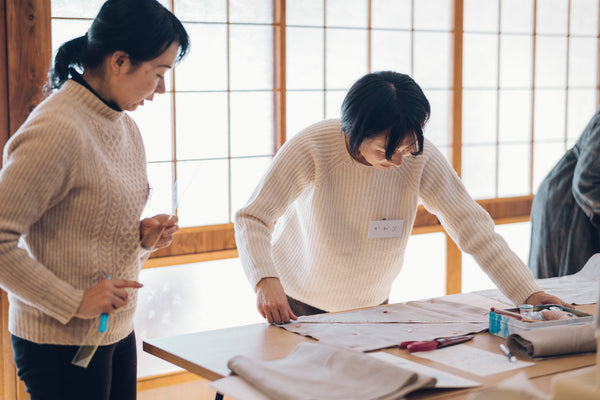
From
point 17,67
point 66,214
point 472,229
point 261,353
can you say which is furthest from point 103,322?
point 17,67

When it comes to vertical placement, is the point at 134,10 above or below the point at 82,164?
above

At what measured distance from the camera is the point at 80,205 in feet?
4.66

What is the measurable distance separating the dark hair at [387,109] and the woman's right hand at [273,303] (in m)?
0.44

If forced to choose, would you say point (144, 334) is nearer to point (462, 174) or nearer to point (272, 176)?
point (272, 176)

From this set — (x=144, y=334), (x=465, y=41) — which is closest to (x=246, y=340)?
(x=144, y=334)

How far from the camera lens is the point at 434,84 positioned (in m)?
4.07

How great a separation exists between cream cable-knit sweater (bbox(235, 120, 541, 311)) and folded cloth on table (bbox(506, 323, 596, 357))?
0.38 metres

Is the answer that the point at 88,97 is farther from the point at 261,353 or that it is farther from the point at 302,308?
the point at 302,308

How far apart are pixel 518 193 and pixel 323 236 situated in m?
2.79

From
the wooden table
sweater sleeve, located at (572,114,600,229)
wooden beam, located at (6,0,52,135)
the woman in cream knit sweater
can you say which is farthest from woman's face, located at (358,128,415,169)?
wooden beam, located at (6,0,52,135)

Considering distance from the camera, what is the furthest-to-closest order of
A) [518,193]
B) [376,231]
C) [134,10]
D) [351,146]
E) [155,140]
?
[518,193] → [155,140] → [376,231] → [351,146] → [134,10]

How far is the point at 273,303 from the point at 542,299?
0.73 metres

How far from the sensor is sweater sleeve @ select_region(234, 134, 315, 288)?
1.91 metres

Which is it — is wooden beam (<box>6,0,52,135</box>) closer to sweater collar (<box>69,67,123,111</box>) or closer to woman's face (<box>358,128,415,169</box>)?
sweater collar (<box>69,67,123,111</box>)
